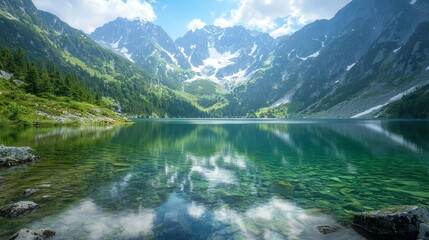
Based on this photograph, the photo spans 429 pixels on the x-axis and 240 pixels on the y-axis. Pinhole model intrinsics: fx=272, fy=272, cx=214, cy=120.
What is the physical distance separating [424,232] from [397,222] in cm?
153

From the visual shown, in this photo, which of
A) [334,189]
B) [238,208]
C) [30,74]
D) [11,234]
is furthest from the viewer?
[30,74]

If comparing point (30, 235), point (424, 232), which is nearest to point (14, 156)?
point (30, 235)

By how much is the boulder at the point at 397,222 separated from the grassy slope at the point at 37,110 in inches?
3827

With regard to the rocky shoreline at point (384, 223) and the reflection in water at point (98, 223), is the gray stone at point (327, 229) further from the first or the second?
the reflection in water at point (98, 223)

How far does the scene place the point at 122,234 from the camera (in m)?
14.0

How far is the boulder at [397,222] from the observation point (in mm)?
13453

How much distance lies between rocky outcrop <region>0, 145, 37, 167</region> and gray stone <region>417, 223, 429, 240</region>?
36824 millimetres

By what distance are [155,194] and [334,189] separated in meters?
15.1

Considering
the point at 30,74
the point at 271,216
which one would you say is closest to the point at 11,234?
the point at 271,216

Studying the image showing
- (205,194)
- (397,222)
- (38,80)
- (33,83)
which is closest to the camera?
(397,222)

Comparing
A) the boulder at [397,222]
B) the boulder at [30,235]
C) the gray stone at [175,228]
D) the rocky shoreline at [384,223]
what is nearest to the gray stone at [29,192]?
the rocky shoreline at [384,223]

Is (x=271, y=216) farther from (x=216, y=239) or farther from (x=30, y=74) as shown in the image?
(x=30, y=74)

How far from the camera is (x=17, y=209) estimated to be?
16203mm

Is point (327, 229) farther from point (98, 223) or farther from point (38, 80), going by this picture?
point (38, 80)
